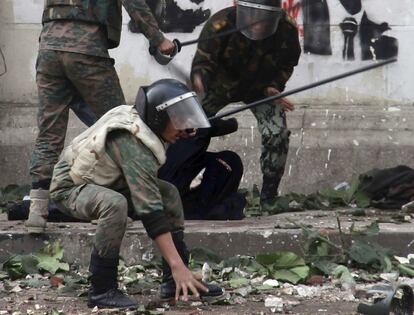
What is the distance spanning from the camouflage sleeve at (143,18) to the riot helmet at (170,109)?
1.30 meters

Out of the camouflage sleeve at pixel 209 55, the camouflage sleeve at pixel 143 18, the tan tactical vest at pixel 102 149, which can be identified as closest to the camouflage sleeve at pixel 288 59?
the camouflage sleeve at pixel 209 55

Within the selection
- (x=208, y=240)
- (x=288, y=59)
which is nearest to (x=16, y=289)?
(x=208, y=240)

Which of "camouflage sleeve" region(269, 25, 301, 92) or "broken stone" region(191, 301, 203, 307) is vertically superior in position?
"camouflage sleeve" region(269, 25, 301, 92)

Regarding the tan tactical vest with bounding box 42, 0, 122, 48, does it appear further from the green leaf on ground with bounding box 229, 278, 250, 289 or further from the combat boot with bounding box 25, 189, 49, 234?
the green leaf on ground with bounding box 229, 278, 250, 289

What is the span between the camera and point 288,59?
7902mm

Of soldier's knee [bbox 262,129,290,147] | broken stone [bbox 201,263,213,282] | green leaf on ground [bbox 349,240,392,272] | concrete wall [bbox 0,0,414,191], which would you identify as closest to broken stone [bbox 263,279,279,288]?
broken stone [bbox 201,263,213,282]

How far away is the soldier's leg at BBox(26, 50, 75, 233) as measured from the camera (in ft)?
21.4

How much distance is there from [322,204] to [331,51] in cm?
142

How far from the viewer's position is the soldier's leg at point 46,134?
6.52 m

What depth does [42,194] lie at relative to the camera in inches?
259

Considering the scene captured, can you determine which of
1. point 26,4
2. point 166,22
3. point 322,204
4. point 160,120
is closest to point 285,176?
point 322,204

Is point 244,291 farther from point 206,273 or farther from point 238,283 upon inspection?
point 206,273

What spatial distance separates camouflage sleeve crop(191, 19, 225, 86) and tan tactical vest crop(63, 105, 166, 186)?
2374mm

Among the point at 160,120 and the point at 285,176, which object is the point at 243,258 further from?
the point at 285,176
